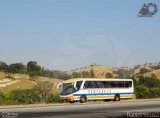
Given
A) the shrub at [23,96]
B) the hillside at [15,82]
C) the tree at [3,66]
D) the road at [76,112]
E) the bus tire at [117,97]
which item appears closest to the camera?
the road at [76,112]

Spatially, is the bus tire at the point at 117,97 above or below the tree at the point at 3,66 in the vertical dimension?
below

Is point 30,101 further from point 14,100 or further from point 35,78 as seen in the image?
point 35,78

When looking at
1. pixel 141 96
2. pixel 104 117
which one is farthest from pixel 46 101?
pixel 104 117

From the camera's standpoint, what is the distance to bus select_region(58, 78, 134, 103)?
42.0 metres

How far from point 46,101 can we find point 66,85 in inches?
108

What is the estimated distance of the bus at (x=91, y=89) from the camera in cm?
4200

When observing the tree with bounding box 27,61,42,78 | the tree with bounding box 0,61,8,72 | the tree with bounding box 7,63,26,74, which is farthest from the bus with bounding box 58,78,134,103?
the tree with bounding box 0,61,8,72

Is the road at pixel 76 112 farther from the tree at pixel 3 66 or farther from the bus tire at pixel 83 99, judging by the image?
the tree at pixel 3 66

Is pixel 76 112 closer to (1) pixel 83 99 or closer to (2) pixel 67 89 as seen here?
(2) pixel 67 89

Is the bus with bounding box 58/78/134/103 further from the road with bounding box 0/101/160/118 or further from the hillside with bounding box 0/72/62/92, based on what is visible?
the hillside with bounding box 0/72/62/92

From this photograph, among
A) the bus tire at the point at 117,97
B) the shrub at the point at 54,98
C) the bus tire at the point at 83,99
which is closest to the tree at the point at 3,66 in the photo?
the shrub at the point at 54,98

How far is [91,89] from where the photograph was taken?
43.0 metres

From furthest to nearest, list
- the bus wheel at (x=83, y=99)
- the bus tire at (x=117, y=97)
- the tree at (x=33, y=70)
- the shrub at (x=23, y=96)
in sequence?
the tree at (x=33, y=70) → the bus tire at (x=117, y=97) → the bus wheel at (x=83, y=99) → the shrub at (x=23, y=96)

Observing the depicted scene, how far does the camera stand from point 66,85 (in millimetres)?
42781
